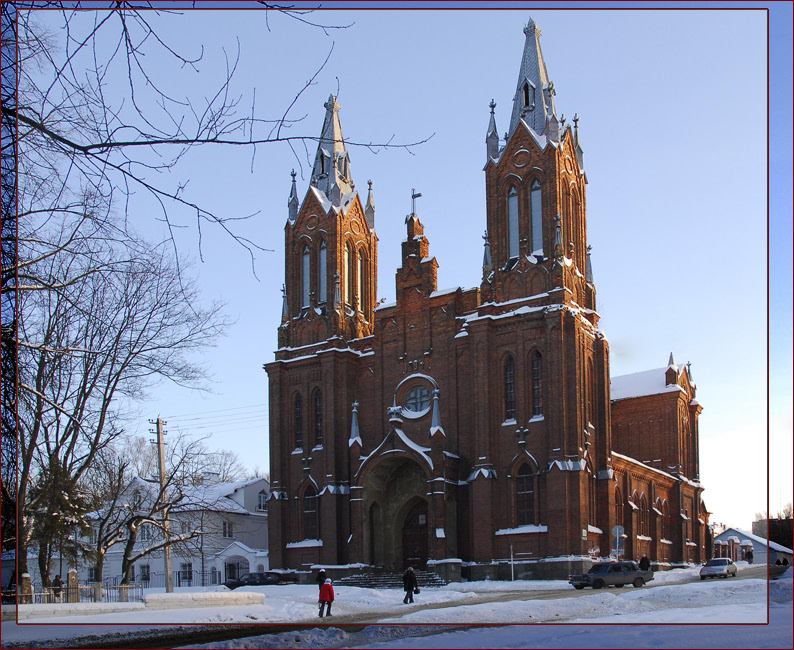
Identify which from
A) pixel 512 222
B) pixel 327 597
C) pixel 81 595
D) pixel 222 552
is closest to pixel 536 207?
pixel 512 222

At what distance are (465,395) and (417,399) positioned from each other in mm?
2834

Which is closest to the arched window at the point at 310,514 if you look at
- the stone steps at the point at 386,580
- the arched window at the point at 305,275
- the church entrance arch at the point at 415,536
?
the stone steps at the point at 386,580

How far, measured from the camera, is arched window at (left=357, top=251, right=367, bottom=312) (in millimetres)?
52366

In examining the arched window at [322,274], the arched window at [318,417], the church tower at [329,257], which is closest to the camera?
the arched window at [318,417]

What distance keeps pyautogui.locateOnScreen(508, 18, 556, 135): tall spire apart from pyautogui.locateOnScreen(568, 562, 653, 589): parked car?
21138 mm

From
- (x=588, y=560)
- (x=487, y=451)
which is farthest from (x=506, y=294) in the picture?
(x=588, y=560)

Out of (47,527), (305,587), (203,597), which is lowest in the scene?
(305,587)

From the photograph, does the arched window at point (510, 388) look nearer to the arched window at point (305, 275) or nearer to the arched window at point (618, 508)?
the arched window at point (618, 508)

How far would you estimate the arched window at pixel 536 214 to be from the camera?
45094 mm

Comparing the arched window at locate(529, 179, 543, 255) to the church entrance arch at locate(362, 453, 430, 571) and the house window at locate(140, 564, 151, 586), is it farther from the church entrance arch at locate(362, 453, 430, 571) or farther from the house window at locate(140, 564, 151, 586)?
the house window at locate(140, 564, 151, 586)

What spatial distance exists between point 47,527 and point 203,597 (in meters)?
4.77

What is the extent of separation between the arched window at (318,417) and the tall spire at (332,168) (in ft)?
34.7

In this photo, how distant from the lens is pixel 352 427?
4697 cm

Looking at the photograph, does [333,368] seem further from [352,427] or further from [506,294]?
[506,294]
